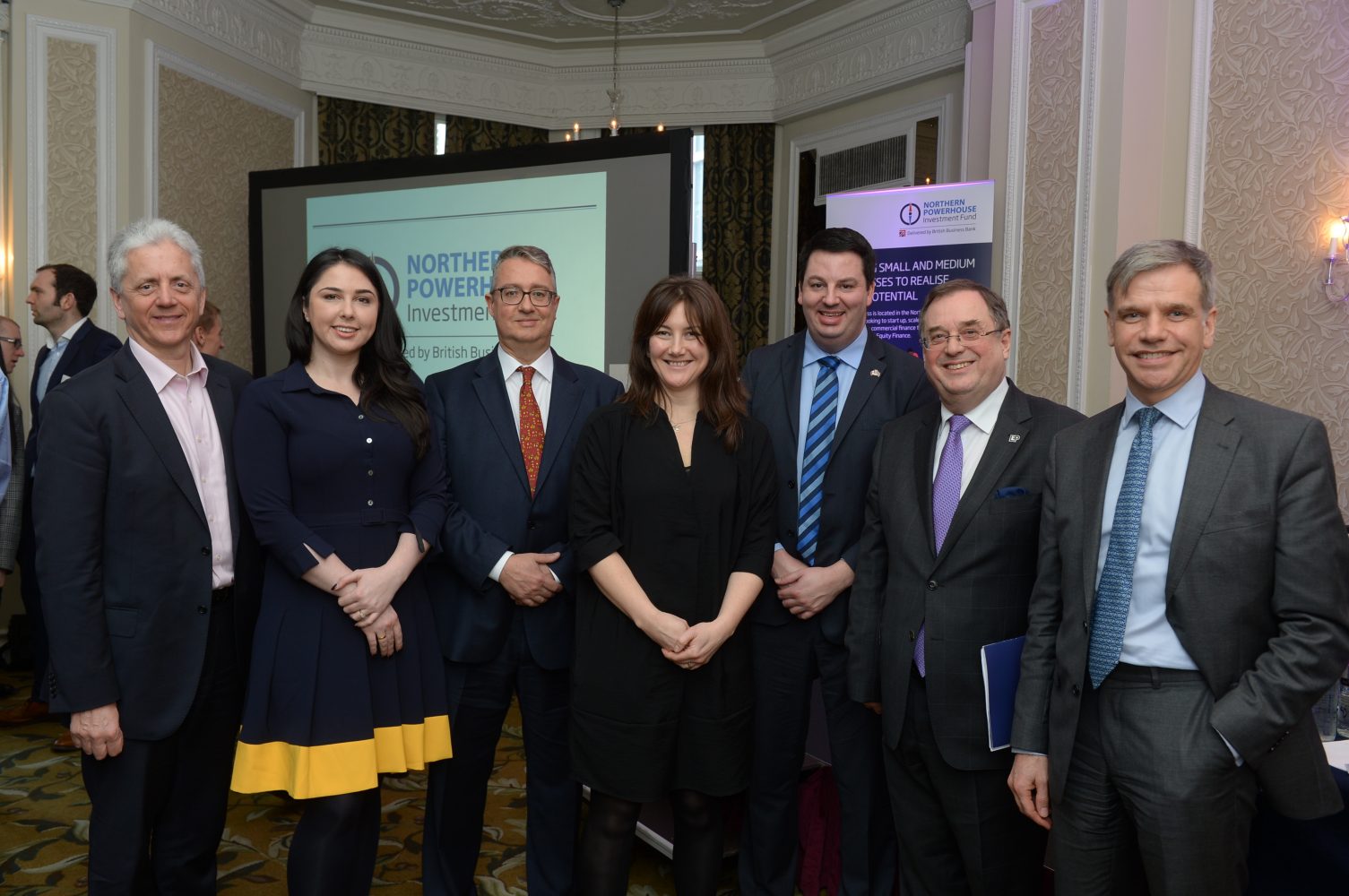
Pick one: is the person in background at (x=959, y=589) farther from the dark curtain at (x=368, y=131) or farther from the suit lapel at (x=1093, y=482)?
the dark curtain at (x=368, y=131)

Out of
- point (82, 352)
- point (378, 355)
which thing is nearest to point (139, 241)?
point (378, 355)

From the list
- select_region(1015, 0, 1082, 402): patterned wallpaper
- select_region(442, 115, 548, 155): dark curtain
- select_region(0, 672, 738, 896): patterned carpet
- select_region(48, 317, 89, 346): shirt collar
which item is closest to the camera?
select_region(0, 672, 738, 896): patterned carpet

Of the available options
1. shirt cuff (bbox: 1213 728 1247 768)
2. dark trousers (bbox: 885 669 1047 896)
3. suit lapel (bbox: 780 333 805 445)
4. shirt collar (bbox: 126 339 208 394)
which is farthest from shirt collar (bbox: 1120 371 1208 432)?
shirt collar (bbox: 126 339 208 394)

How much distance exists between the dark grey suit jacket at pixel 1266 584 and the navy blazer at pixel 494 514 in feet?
4.50

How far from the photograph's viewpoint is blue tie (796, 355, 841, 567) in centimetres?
250

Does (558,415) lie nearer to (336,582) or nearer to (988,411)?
(336,582)

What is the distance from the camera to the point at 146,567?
1.99 metres

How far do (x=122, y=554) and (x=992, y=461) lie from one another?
1.79 metres

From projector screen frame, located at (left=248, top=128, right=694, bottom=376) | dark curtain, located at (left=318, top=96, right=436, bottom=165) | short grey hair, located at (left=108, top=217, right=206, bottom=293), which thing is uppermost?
dark curtain, located at (left=318, top=96, right=436, bottom=165)

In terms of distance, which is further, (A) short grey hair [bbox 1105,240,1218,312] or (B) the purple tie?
(B) the purple tie

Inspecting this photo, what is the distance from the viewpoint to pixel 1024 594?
2.03 m

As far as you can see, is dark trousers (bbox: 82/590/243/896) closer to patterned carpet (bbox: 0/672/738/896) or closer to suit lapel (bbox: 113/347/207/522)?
suit lapel (bbox: 113/347/207/522)

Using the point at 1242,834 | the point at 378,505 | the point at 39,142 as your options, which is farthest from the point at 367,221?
the point at 1242,834

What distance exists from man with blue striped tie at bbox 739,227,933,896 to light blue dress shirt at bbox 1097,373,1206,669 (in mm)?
817
